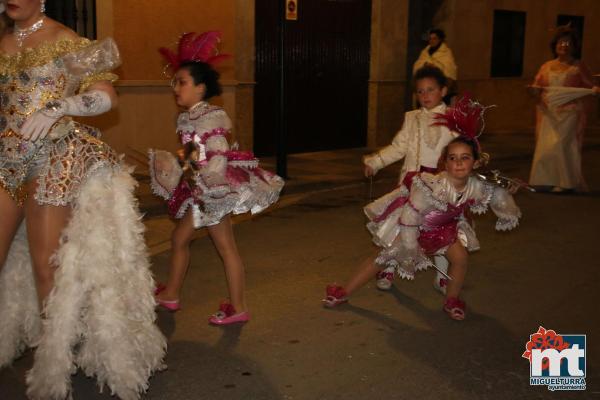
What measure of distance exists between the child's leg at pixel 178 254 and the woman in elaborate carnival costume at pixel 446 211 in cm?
120

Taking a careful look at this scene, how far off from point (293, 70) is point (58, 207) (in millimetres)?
9880

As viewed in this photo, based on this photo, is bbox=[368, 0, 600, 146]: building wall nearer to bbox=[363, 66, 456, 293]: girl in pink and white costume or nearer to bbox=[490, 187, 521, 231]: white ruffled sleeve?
bbox=[363, 66, 456, 293]: girl in pink and white costume

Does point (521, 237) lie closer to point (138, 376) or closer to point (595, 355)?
point (595, 355)

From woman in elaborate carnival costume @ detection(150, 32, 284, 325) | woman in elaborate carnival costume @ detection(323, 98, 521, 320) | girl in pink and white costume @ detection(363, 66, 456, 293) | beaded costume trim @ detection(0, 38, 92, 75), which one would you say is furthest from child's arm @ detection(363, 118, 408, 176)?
beaded costume trim @ detection(0, 38, 92, 75)

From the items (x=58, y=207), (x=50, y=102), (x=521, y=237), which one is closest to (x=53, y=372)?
(x=58, y=207)

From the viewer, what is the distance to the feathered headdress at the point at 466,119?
16.9ft

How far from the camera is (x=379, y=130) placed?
15.0 metres

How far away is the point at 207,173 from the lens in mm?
4672

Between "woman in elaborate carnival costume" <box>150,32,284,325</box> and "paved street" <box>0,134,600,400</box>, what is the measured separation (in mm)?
457

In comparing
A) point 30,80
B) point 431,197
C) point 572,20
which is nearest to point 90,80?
point 30,80

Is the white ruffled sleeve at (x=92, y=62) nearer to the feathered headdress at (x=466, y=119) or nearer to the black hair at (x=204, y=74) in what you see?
the black hair at (x=204, y=74)

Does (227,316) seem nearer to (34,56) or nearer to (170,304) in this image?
(170,304)

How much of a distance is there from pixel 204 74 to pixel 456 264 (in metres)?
2.02

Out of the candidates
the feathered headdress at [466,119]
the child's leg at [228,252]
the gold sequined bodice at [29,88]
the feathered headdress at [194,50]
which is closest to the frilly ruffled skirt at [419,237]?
the feathered headdress at [466,119]
